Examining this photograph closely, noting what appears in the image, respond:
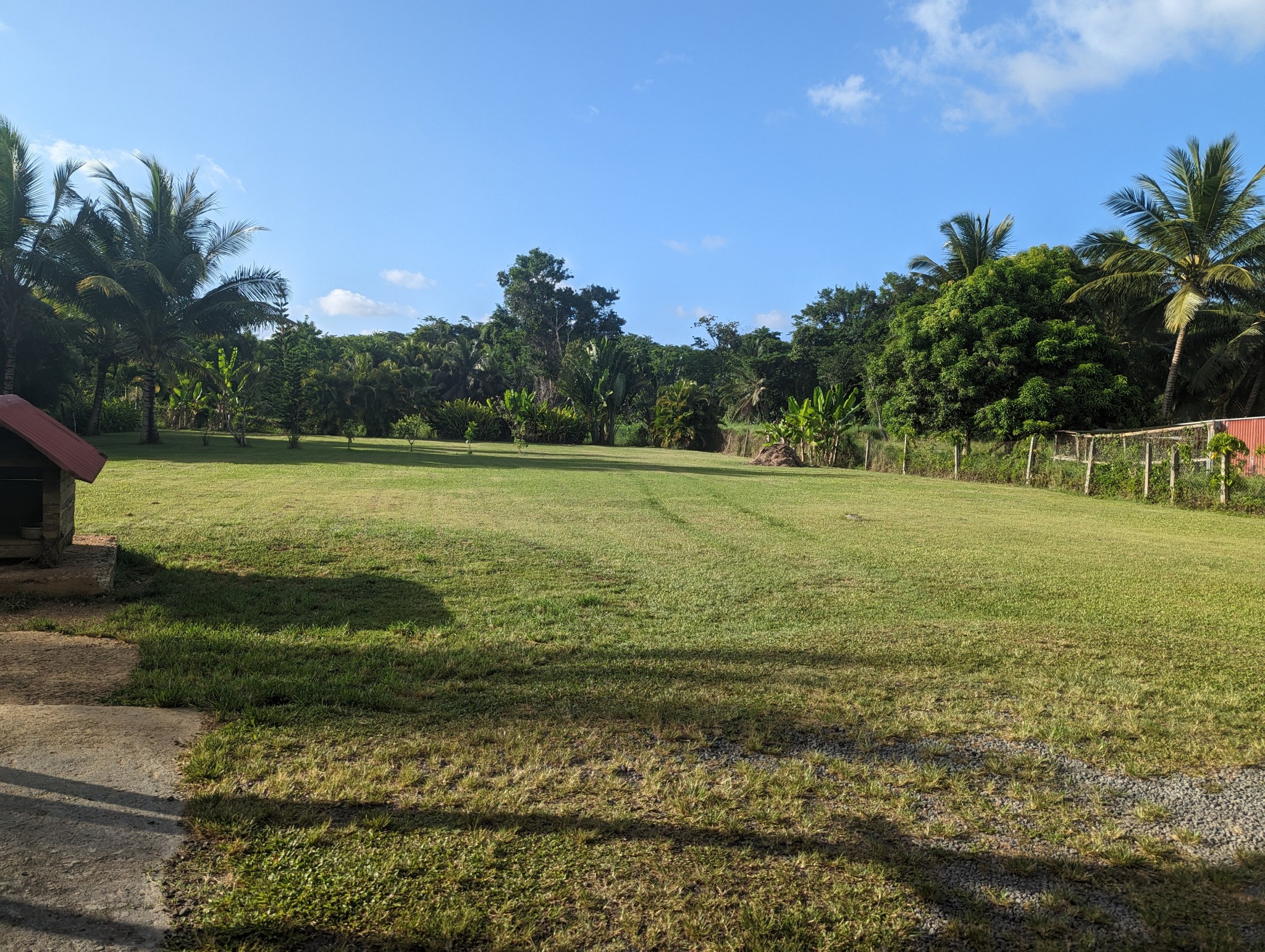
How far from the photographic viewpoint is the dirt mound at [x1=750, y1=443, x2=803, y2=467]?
32812 mm

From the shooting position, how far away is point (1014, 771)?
145 inches

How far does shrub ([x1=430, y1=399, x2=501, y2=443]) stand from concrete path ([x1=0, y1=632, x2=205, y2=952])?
4435 centimetres

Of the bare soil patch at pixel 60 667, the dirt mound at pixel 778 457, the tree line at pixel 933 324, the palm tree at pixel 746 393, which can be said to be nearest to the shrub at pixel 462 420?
the tree line at pixel 933 324

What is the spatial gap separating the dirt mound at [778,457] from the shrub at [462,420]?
2015cm

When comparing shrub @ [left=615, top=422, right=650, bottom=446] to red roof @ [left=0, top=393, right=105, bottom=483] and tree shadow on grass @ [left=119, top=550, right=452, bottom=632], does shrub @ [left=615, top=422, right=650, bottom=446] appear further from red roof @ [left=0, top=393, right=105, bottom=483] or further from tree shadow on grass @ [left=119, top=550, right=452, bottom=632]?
red roof @ [left=0, top=393, right=105, bottom=483]

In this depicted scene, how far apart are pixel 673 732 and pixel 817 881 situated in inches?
52.1

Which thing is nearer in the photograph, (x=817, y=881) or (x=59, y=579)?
(x=817, y=881)

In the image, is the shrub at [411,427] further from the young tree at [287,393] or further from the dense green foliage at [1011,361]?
the dense green foliage at [1011,361]

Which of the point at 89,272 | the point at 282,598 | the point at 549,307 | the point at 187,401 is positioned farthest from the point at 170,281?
the point at 549,307

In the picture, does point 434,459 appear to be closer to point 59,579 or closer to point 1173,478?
point 59,579

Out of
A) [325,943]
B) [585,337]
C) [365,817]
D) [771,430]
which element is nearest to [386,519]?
[365,817]

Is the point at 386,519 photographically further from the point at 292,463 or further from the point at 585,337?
the point at 585,337

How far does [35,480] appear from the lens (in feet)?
21.0

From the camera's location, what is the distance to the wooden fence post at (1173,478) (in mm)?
17734
